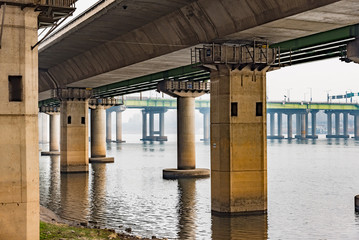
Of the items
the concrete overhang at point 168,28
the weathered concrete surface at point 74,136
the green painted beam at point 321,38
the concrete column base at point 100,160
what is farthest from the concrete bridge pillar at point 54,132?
the green painted beam at point 321,38

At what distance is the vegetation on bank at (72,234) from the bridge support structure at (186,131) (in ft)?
96.6

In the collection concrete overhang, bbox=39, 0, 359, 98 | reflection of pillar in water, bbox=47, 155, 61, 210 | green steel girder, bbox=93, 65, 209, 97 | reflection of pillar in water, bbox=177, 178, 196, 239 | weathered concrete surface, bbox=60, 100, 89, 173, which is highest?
concrete overhang, bbox=39, 0, 359, 98

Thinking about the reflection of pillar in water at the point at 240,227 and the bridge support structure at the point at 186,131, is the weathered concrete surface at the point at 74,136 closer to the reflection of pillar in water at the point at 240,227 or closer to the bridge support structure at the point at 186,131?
the bridge support structure at the point at 186,131

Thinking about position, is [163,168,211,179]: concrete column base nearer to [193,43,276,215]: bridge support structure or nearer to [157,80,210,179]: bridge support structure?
[157,80,210,179]: bridge support structure

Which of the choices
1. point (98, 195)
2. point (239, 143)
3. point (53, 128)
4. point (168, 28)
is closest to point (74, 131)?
point (98, 195)

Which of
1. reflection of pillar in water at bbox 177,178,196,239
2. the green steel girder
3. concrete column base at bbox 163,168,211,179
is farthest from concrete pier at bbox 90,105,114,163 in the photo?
Result: reflection of pillar in water at bbox 177,178,196,239

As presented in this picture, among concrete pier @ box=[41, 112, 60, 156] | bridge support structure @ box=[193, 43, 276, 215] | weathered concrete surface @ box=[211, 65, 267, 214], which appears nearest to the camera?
bridge support structure @ box=[193, 43, 276, 215]

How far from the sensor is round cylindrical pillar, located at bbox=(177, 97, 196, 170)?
55844 millimetres

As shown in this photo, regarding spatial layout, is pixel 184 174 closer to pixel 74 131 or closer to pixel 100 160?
pixel 74 131

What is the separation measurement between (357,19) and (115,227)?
571 inches

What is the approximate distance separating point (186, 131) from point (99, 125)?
91.5 feet

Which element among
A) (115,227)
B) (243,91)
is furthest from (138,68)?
(115,227)

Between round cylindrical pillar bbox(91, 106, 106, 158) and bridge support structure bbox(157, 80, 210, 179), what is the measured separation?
27.0 m

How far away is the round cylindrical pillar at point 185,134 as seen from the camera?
55.8 metres
